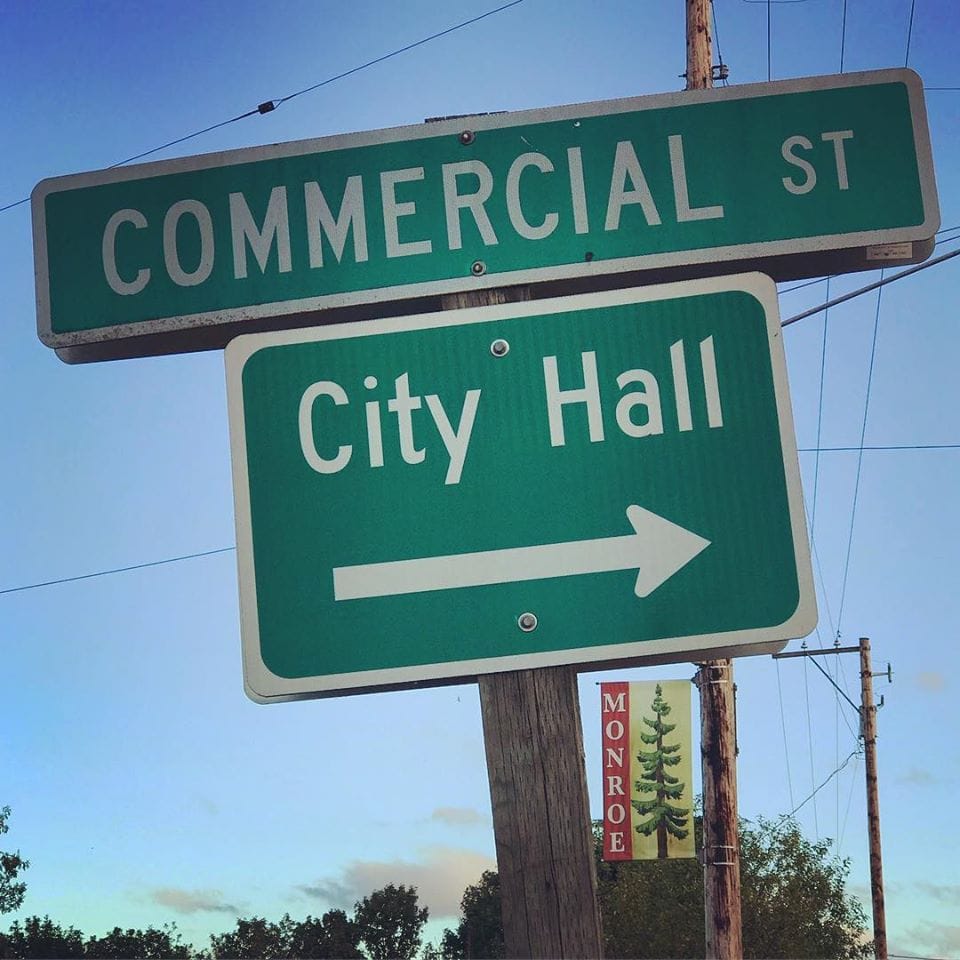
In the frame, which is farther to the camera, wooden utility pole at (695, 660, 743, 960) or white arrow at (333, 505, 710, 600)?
wooden utility pole at (695, 660, 743, 960)

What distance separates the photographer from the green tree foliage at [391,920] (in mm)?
72000

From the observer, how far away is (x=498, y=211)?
299cm

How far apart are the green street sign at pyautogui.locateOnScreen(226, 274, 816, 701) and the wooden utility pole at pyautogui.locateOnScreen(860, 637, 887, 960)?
3088 centimetres

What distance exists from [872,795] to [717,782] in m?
17.7

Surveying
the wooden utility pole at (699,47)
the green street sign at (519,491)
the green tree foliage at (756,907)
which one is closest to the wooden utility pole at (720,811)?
the wooden utility pole at (699,47)

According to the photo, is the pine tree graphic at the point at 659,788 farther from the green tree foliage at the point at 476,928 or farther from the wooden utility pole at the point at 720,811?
the green tree foliage at the point at 476,928

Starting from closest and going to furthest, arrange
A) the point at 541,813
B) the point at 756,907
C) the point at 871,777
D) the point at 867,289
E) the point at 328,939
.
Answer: the point at 541,813, the point at 867,289, the point at 871,777, the point at 756,907, the point at 328,939

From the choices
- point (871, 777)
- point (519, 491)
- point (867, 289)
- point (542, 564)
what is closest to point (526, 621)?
point (542, 564)

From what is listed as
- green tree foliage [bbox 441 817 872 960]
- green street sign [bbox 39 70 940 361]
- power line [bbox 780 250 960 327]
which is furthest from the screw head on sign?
green tree foliage [bbox 441 817 872 960]

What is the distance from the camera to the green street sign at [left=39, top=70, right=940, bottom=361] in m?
2.98

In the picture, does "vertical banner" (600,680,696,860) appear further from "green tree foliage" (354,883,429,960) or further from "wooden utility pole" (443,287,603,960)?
"green tree foliage" (354,883,429,960)

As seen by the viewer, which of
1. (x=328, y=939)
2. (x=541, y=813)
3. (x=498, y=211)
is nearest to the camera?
(x=541, y=813)

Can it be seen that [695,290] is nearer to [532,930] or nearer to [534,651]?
[534,651]

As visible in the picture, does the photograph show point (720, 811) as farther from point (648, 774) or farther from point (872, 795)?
point (872, 795)
